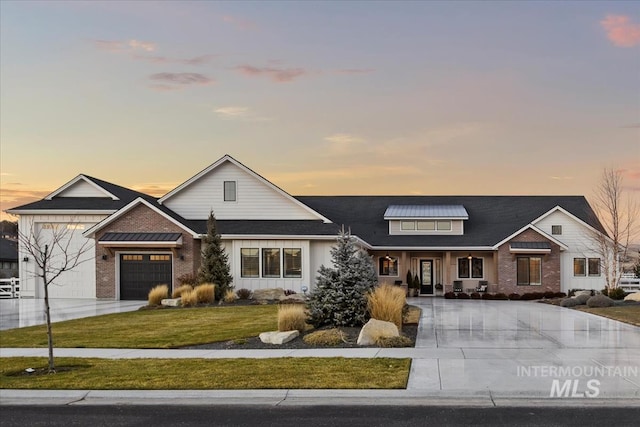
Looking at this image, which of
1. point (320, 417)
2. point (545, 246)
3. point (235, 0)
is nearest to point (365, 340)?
point (320, 417)

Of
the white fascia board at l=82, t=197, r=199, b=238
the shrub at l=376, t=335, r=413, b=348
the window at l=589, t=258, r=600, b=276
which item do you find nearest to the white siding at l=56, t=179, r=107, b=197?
the white fascia board at l=82, t=197, r=199, b=238

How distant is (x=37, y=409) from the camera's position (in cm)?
1039

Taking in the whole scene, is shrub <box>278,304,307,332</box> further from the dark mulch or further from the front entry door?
the front entry door

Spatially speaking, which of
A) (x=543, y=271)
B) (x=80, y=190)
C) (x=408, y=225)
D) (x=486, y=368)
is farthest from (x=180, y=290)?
(x=543, y=271)

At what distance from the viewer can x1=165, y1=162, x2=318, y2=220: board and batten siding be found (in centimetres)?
3588

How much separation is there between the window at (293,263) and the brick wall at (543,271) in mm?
13158

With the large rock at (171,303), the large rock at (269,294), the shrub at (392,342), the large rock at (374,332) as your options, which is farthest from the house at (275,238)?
the shrub at (392,342)

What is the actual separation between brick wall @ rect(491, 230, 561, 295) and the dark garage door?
792 inches

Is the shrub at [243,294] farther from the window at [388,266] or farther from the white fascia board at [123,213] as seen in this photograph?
the window at [388,266]

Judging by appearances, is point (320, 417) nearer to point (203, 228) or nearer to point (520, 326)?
point (520, 326)

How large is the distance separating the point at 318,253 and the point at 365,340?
59.4 feet

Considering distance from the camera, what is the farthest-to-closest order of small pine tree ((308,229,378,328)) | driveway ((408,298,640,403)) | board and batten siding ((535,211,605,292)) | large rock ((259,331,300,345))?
board and batten siding ((535,211,605,292))
small pine tree ((308,229,378,328))
large rock ((259,331,300,345))
driveway ((408,298,640,403))

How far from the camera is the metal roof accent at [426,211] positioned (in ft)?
137

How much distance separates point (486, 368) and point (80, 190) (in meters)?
31.3
